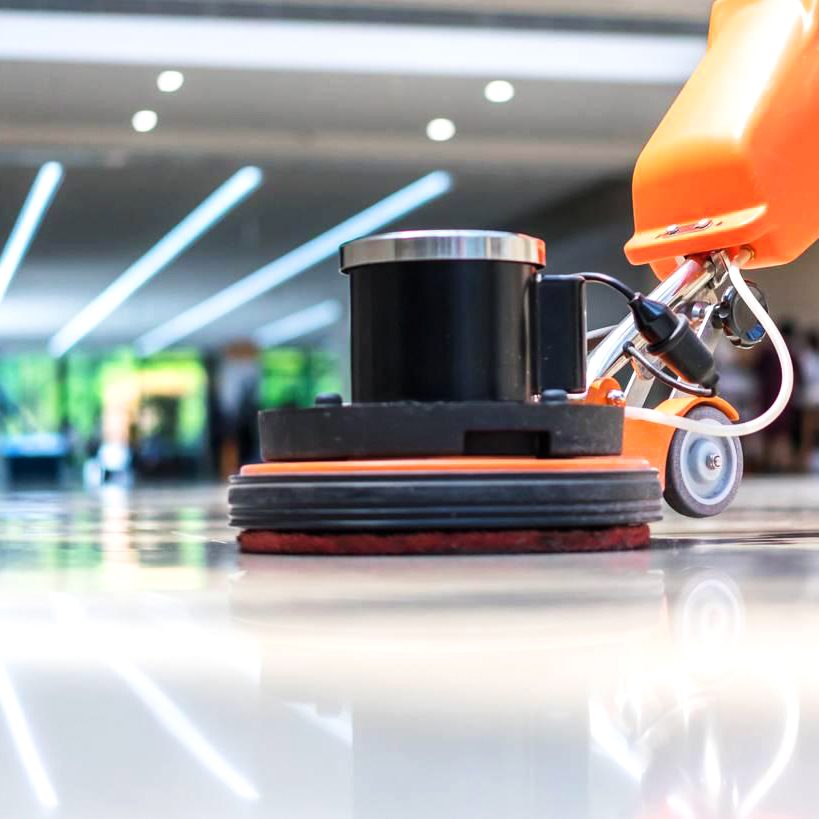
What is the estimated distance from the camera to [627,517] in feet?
5.32

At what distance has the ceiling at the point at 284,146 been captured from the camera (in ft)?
27.1

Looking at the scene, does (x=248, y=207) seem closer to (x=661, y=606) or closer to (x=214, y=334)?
(x=214, y=334)

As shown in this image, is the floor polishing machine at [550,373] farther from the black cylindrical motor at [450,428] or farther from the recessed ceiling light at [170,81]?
the recessed ceiling light at [170,81]

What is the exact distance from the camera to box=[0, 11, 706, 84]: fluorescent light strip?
24.9ft

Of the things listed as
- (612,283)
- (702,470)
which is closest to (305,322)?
(702,470)

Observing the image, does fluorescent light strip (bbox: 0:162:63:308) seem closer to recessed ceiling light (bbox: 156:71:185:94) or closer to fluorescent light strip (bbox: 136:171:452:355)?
recessed ceiling light (bbox: 156:71:185:94)

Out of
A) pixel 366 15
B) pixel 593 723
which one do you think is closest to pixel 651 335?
pixel 593 723

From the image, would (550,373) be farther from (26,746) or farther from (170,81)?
(170,81)

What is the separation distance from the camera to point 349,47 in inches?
312

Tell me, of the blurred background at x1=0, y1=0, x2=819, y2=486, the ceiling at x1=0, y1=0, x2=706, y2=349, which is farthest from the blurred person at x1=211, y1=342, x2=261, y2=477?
the ceiling at x1=0, y1=0, x2=706, y2=349

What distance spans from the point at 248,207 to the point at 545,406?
9108 mm

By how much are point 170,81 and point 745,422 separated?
686 cm

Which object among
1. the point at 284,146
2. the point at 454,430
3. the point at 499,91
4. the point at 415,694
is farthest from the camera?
the point at 284,146

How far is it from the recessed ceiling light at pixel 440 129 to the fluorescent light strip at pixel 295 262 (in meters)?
0.39
